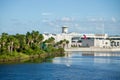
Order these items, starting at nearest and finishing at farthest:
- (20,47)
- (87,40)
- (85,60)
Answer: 1. (85,60)
2. (20,47)
3. (87,40)

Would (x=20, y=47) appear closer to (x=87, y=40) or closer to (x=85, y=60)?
(x=85, y=60)

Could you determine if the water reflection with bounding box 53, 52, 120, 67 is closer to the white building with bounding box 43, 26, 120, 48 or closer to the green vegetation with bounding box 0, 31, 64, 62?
the green vegetation with bounding box 0, 31, 64, 62

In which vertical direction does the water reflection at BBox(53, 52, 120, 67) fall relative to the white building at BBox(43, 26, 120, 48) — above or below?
below

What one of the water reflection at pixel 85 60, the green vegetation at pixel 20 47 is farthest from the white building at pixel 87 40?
the water reflection at pixel 85 60

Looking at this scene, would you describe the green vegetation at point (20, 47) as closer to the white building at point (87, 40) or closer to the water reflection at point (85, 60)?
the water reflection at point (85, 60)

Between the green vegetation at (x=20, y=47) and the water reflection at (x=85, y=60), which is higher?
the green vegetation at (x=20, y=47)

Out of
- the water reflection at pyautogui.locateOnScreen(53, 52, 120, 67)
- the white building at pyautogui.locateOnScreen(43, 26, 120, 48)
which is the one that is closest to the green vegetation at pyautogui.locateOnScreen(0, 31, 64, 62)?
the water reflection at pyautogui.locateOnScreen(53, 52, 120, 67)

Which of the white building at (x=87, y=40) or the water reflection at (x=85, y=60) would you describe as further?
the white building at (x=87, y=40)

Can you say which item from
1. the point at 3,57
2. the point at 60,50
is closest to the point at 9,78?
the point at 3,57

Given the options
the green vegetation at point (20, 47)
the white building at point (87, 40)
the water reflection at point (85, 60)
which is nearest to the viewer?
the water reflection at point (85, 60)

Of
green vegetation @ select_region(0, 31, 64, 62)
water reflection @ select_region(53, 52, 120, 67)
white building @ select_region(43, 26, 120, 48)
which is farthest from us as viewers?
white building @ select_region(43, 26, 120, 48)

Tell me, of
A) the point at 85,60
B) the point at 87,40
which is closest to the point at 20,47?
Result: the point at 85,60

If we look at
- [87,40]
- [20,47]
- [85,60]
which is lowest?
[85,60]

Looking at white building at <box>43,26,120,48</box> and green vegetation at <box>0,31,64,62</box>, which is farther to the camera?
white building at <box>43,26,120,48</box>
